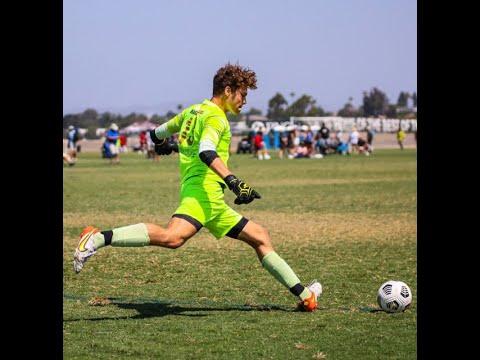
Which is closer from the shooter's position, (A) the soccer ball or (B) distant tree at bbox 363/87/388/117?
(A) the soccer ball

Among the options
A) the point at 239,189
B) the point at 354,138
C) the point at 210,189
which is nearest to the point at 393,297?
the point at 239,189

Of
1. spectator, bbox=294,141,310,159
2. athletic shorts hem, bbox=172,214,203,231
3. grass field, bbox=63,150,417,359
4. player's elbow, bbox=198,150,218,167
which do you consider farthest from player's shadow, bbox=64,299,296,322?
spectator, bbox=294,141,310,159

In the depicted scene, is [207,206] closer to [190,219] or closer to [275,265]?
[190,219]

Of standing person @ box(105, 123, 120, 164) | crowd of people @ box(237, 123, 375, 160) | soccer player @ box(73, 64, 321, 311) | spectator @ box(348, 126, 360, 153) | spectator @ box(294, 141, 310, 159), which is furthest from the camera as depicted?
spectator @ box(348, 126, 360, 153)

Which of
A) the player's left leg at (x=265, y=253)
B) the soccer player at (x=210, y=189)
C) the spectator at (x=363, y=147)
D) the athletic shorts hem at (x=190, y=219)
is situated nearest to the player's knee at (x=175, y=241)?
the soccer player at (x=210, y=189)

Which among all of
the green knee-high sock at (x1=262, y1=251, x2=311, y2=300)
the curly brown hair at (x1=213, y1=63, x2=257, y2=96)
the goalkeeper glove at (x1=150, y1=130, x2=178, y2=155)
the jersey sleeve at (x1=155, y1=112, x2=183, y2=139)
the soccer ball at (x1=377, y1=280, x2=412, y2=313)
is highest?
the curly brown hair at (x1=213, y1=63, x2=257, y2=96)

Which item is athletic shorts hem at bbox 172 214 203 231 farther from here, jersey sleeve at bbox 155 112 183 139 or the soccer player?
jersey sleeve at bbox 155 112 183 139

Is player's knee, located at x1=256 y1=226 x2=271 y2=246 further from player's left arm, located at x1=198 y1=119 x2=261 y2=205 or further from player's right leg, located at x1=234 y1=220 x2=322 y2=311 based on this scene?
player's left arm, located at x1=198 y1=119 x2=261 y2=205

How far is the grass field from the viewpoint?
24.6 feet

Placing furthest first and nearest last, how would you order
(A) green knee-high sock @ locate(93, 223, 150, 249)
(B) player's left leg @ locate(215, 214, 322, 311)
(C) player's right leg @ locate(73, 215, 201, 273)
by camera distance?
(B) player's left leg @ locate(215, 214, 322, 311) < (A) green knee-high sock @ locate(93, 223, 150, 249) < (C) player's right leg @ locate(73, 215, 201, 273)

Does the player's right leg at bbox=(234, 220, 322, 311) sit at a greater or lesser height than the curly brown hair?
lesser

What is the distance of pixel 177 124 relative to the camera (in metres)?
9.41
